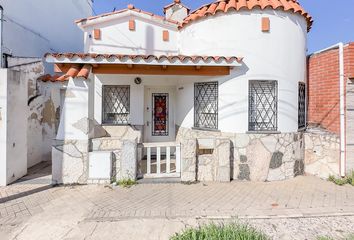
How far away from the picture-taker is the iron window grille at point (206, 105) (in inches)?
278

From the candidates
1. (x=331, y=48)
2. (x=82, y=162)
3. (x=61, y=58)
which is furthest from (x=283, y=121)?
(x=61, y=58)

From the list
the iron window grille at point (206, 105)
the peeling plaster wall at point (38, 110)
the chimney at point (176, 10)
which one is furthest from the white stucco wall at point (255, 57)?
the peeling plaster wall at point (38, 110)

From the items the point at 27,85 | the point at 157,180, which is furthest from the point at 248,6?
the point at 27,85

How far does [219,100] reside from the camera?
6.88 m

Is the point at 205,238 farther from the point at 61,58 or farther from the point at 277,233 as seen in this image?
the point at 61,58

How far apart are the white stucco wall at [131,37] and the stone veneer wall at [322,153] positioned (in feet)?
19.5

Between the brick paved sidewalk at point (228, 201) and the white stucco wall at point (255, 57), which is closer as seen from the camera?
the brick paved sidewalk at point (228, 201)

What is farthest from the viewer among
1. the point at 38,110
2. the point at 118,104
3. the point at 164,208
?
the point at 118,104

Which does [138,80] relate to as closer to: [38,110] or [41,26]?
[38,110]

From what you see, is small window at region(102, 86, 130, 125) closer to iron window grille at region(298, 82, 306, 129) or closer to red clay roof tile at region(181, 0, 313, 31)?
red clay roof tile at region(181, 0, 313, 31)

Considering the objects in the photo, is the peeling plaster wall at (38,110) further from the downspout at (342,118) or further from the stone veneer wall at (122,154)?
the downspout at (342,118)

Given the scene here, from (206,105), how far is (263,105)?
1690 millimetres

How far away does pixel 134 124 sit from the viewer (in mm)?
8875

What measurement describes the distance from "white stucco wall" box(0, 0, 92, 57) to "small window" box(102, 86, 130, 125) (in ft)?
12.9
